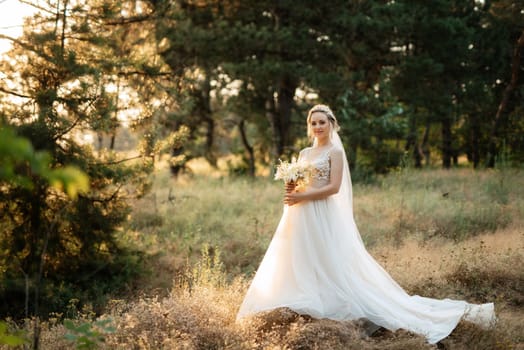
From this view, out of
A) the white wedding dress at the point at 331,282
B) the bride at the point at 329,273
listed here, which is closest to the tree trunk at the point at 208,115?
the bride at the point at 329,273

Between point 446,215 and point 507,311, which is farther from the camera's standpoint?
point 446,215

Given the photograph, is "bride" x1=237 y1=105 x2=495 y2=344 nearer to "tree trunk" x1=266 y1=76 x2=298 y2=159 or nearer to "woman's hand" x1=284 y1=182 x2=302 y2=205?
"woman's hand" x1=284 y1=182 x2=302 y2=205

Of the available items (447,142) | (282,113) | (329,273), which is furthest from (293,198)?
(447,142)

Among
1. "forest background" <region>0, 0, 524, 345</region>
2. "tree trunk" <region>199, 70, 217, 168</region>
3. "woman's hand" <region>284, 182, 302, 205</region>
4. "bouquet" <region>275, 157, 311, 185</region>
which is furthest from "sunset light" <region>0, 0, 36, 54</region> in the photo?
"tree trunk" <region>199, 70, 217, 168</region>

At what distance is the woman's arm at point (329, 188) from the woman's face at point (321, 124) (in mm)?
292

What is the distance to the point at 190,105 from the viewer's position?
9.00 m

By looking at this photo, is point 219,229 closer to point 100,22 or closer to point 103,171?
point 103,171

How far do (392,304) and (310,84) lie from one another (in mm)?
11278

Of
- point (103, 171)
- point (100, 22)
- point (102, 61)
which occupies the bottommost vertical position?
point (103, 171)

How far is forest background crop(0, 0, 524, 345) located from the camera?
670 centimetres

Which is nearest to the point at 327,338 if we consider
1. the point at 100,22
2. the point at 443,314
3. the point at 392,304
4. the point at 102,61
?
the point at 392,304

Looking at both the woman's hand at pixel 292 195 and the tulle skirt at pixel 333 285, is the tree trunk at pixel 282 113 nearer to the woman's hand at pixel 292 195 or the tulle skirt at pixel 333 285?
the woman's hand at pixel 292 195

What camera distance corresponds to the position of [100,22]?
7512mm

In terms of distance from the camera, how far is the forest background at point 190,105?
6703 mm
